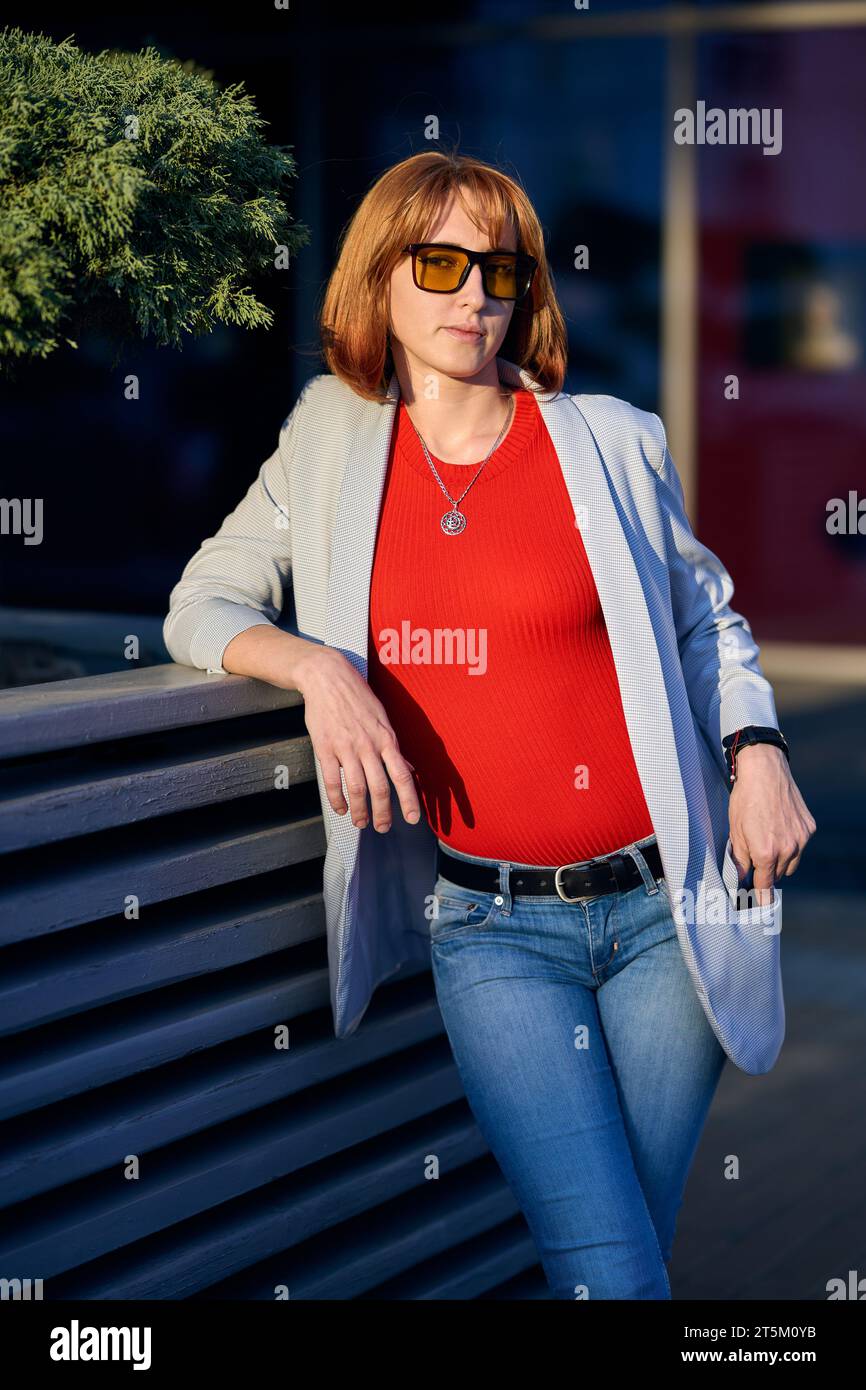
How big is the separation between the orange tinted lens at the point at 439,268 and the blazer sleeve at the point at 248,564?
1.00 feet

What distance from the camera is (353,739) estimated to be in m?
2.12

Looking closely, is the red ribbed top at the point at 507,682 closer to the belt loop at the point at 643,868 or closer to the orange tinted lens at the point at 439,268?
the belt loop at the point at 643,868

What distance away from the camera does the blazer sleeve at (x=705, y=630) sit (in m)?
2.36

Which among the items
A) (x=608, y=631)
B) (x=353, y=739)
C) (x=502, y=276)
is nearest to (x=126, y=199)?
(x=502, y=276)

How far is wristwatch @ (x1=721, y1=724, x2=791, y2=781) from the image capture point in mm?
2273

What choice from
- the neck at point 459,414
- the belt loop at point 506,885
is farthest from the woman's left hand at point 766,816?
the neck at point 459,414

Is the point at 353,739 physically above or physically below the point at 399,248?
below

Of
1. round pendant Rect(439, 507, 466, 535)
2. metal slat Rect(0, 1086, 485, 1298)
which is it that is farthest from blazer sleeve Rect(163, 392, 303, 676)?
metal slat Rect(0, 1086, 485, 1298)

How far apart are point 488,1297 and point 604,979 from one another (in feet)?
2.66

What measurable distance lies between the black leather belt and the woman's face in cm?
70

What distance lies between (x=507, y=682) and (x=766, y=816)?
0.39 m

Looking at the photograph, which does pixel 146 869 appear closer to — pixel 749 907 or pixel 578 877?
pixel 578 877

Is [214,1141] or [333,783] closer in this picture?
[333,783]
